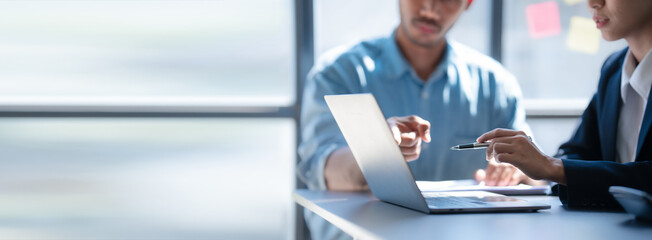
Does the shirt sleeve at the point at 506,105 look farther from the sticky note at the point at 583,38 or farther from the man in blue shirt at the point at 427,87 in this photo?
the sticky note at the point at 583,38

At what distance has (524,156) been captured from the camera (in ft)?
4.26

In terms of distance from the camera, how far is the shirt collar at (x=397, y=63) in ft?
7.44

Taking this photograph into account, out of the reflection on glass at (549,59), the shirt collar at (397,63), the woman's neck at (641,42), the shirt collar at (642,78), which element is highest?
the woman's neck at (641,42)

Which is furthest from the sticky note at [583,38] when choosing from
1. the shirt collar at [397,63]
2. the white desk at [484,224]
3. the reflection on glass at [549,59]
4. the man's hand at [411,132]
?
the white desk at [484,224]

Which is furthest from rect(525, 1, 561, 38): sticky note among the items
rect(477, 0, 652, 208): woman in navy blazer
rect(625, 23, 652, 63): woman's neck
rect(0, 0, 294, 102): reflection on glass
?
rect(625, 23, 652, 63): woman's neck

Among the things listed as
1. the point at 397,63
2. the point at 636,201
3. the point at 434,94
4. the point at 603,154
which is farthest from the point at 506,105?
the point at 636,201

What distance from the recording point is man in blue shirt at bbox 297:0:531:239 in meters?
2.21

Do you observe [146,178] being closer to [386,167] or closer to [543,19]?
[386,167]

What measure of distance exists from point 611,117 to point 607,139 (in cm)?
6

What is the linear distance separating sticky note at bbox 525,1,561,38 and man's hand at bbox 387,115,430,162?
160 centimetres

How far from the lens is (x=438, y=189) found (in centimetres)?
162

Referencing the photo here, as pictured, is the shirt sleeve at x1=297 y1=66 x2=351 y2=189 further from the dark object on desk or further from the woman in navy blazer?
the dark object on desk

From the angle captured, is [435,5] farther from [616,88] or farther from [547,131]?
[547,131]

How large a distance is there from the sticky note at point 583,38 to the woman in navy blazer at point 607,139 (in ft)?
4.24
